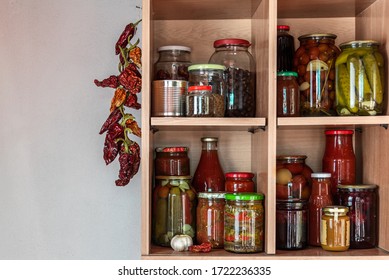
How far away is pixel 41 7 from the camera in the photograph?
7.45ft

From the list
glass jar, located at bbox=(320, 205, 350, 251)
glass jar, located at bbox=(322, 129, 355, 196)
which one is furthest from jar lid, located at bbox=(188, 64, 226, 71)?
A: glass jar, located at bbox=(320, 205, 350, 251)

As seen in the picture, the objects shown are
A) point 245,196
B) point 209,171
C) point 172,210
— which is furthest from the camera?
point 209,171

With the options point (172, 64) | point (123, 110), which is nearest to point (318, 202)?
A: point (172, 64)

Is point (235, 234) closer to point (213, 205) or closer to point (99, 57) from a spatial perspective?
point (213, 205)

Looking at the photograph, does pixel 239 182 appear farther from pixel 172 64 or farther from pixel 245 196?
pixel 172 64

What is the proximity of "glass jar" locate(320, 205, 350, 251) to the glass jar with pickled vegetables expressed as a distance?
0.39 meters

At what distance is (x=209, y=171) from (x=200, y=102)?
0.28m

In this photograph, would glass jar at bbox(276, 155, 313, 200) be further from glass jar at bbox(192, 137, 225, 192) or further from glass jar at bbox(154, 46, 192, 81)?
glass jar at bbox(154, 46, 192, 81)

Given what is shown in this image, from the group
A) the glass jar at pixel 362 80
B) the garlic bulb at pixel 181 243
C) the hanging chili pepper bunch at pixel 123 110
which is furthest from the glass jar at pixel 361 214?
the hanging chili pepper bunch at pixel 123 110

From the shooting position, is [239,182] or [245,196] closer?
[245,196]

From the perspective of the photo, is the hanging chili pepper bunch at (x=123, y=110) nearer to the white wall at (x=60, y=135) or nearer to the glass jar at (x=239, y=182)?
Answer: the white wall at (x=60, y=135)

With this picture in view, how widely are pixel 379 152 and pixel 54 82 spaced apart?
3.79 ft

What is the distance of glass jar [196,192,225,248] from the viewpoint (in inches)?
71.8

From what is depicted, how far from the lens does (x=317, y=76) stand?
184 centimetres
